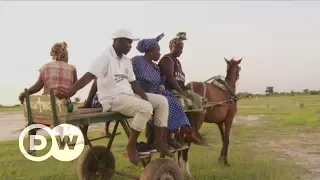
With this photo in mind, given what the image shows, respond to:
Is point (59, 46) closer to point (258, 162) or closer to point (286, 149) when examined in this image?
point (258, 162)

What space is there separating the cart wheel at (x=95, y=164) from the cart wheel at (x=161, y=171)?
1.26m

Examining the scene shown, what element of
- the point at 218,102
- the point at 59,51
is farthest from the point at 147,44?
the point at 218,102

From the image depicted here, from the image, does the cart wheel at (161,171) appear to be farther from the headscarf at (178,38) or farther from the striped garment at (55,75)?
the headscarf at (178,38)

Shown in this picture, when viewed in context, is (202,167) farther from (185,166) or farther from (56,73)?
(56,73)

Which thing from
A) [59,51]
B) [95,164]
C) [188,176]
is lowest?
[188,176]

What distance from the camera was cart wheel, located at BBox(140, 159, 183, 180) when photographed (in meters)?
5.30

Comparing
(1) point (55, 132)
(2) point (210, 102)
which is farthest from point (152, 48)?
(2) point (210, 102)

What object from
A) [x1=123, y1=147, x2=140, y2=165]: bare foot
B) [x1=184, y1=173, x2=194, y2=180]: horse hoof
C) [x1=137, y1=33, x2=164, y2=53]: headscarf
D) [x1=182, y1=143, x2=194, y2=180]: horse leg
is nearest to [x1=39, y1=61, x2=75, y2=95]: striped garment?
[x1=137, y1=33, x2=164, y2=53]: headscarf

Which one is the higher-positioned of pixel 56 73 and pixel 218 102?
pixel 56 73

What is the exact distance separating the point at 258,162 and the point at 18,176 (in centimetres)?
524

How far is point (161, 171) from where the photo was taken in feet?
17.8

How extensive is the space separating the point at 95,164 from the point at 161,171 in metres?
1.73

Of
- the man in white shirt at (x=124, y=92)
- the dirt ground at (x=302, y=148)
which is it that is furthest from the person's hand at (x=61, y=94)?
the dirt ground at (x=302, y=148)

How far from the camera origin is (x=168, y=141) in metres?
6.37
